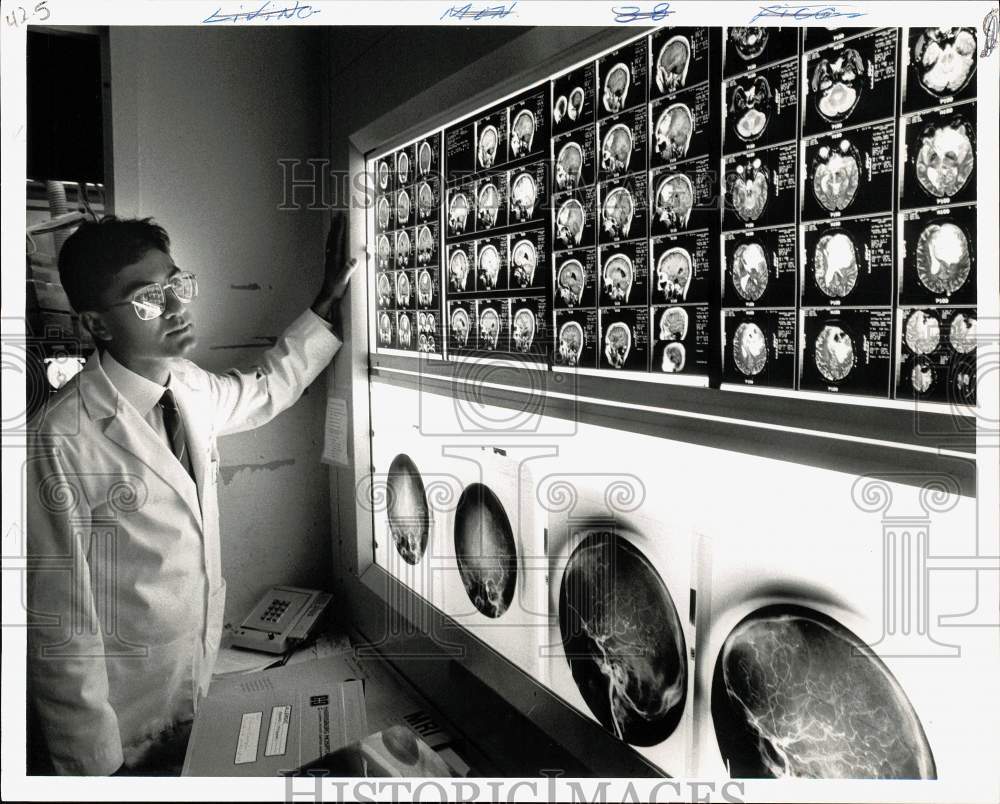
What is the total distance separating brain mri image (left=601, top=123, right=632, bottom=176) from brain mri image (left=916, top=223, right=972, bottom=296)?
41cm

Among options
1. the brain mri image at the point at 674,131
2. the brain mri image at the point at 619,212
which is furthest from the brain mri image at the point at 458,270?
the brain mri image at the point at 674,131

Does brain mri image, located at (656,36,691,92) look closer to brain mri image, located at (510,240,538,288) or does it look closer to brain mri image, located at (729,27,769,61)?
brain mri image, located at (729,27,769,61)

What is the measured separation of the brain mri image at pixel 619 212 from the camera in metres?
1.01

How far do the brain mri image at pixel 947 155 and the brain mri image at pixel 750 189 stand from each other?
0.18 m

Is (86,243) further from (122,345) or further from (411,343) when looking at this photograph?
(411,343)

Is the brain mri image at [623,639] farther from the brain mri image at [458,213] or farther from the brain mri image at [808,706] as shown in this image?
the brain mri image at [458,213]

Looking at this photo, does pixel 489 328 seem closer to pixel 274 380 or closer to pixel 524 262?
pixel 524 262

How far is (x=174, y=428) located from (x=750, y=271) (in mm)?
949

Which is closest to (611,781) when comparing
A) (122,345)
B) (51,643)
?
(51,643)

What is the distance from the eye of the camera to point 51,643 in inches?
45.5

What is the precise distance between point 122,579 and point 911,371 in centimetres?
123

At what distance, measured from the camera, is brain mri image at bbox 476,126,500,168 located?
3.59 feet
